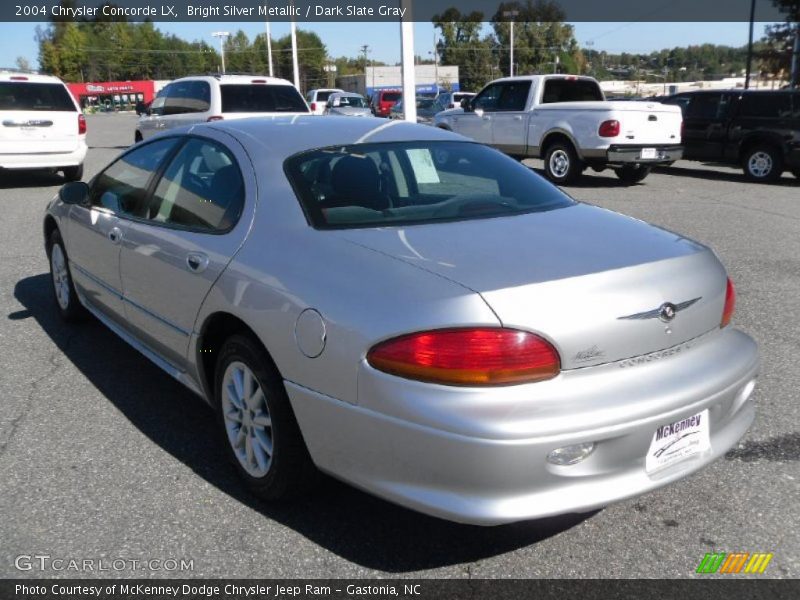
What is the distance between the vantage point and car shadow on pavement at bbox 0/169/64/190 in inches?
578

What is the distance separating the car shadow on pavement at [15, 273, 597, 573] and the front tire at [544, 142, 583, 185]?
35.0ft

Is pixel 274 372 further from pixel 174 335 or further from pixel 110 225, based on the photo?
pixel 110 225

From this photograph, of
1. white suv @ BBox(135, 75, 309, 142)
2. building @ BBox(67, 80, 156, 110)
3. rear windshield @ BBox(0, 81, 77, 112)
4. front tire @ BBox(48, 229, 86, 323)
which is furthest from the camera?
building @ BBox(67, 80, 156, 110)

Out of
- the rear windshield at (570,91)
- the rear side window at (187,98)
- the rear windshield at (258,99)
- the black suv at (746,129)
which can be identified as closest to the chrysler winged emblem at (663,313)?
the rear windshield at (258,99)

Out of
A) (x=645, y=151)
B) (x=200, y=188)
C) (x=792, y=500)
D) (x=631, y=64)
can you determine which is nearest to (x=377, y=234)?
(x=200, y=188)

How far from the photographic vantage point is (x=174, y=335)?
372 centimetres

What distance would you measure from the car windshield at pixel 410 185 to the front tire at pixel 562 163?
1027 cm

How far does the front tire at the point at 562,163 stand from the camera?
14.0 metres

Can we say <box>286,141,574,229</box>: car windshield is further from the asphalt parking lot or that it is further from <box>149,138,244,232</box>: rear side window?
the asphalt parking lot

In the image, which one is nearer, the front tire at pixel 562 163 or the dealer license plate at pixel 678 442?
the dealer license plate at pixel 678 442

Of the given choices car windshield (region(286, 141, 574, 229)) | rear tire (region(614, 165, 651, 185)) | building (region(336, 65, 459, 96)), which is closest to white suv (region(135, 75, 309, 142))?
rear tire (region(614, 165, 651, 185))

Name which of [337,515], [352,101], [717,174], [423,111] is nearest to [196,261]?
[337,515]

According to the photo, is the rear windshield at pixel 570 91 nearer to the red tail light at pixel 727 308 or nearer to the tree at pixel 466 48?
the red tail light at pixel 727 308

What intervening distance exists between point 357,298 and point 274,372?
1.81 feet
